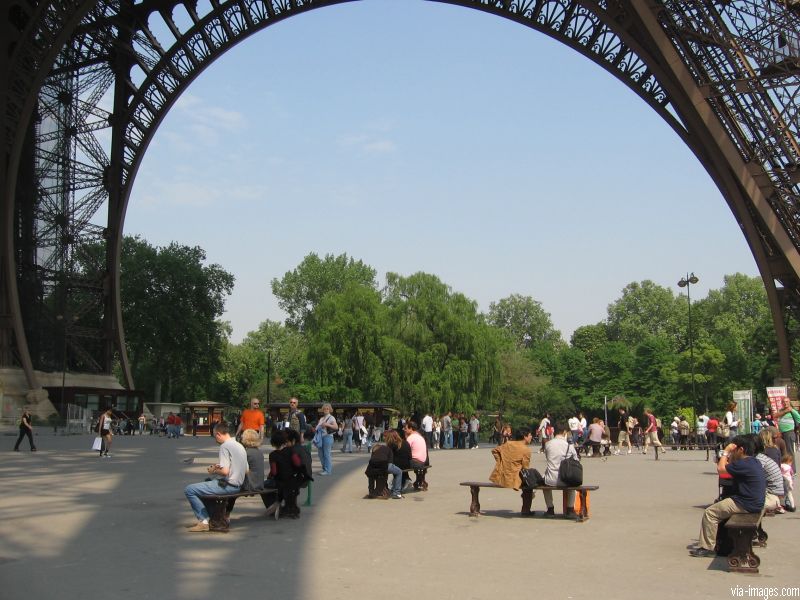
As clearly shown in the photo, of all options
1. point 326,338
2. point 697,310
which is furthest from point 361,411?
point 697,310

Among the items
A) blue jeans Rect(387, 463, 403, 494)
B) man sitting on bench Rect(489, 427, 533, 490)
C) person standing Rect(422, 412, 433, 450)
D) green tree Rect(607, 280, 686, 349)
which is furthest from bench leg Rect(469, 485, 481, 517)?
green tree Rect(607, 280, 686, 349)

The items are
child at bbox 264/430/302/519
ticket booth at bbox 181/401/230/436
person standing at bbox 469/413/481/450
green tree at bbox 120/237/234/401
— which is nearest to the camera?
child at bbox 264/430/302/519

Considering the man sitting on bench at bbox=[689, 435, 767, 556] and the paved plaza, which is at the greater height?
the man sitting on bench at bbox=[689, 435, 767, 556]

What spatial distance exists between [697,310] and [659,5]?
70.1 meters

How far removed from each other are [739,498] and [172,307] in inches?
2392

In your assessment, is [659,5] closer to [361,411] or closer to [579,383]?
[361,411]

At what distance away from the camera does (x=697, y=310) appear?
95.2 meters

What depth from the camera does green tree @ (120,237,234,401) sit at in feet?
217

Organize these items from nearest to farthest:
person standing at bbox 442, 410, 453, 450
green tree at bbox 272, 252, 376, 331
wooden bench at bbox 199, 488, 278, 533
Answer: wooden bench at bbox 199, 488, 278, 533
person standing at bbox 442, 410, 453, 450
green tree at bbox 272, 252, 376, 331

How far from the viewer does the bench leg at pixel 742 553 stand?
322 inches

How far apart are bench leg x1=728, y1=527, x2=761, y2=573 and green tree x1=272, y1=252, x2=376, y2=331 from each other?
265ft

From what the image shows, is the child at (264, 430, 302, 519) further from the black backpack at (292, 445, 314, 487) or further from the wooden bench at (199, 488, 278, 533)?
the wooden bench at (199, 488, 278, 533)

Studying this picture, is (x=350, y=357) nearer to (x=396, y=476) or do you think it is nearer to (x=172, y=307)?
(x=172, y=307)

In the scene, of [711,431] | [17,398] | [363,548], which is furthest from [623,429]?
[17,398]
